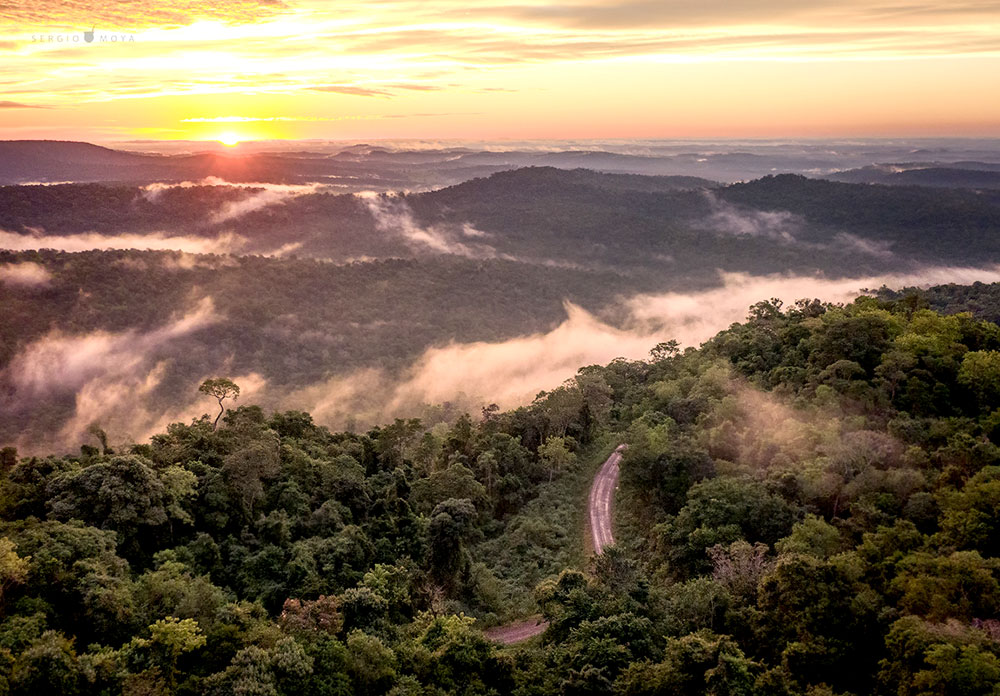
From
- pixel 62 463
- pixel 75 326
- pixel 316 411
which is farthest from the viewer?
pixel 75 326

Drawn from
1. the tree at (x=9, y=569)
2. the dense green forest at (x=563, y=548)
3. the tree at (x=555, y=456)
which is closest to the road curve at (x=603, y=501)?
the dense green forest at (x=563, y=548)

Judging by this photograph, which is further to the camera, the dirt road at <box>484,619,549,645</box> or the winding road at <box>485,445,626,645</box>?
the winding road at <box>485,445,626,645</box>

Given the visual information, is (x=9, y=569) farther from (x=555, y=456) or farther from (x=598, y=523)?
(x=555, y=456)

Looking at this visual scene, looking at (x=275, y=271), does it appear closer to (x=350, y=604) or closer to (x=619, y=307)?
(x=619, y=307)

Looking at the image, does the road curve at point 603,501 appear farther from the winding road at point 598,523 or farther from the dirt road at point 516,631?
the dirt road at point 516,631

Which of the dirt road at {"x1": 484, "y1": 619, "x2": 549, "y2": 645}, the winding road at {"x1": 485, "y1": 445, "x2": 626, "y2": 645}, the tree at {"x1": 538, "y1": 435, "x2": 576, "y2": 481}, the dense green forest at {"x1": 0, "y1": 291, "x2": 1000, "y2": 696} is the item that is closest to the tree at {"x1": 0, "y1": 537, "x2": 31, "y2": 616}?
the dense green forest at {"x1": 0, "y1": 291, "x2": 1000, "y2": 696}

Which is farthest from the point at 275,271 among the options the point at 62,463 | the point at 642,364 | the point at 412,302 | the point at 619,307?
the point at 62,463

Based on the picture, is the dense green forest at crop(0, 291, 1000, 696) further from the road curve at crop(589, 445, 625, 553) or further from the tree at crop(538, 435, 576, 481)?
the road curve at crop(589, 445, 625, 553)

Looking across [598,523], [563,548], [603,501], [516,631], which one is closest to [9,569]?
[516,631]
